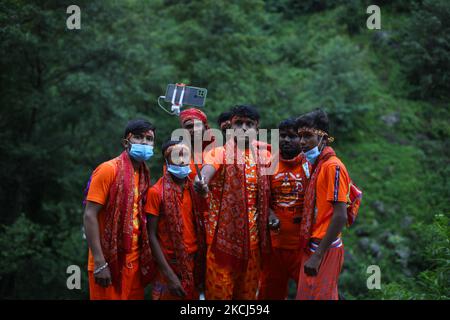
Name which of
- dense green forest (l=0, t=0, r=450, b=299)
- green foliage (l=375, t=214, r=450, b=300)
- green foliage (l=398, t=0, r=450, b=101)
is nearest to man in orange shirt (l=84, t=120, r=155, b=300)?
green foliage (l=375, t=214, r=450, b=300)

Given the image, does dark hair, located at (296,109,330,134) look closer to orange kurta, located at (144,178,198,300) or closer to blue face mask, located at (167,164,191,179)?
blue face mask, located at (167,164,191,179)

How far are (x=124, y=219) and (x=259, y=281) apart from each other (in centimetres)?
140

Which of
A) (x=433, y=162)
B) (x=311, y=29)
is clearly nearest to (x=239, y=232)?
(x=433, y=162)

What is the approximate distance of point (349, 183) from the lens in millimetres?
3916

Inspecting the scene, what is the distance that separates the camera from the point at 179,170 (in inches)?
170

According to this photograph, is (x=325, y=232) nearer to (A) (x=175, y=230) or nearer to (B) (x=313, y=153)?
(B) (x=313, y=153)

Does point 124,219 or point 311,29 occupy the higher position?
point 311,29

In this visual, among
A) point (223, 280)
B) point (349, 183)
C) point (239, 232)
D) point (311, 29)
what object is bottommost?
point (223, 280)

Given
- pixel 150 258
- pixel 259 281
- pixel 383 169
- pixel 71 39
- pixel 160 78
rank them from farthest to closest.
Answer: pixel 383 169
pixel 160 78
pixel 71 39
pixel 259 281
pixel 150 258

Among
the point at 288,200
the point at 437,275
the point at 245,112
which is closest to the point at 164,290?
the point at 288,200

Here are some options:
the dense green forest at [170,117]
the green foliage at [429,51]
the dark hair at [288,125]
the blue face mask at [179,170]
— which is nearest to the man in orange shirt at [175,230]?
the blue face mask at [179,170]

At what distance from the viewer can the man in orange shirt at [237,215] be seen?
424cm

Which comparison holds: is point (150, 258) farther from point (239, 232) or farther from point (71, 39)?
point (71, 39)

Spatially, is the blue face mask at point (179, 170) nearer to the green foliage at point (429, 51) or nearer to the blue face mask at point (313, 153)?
the blue face mask at point (313, 153)
